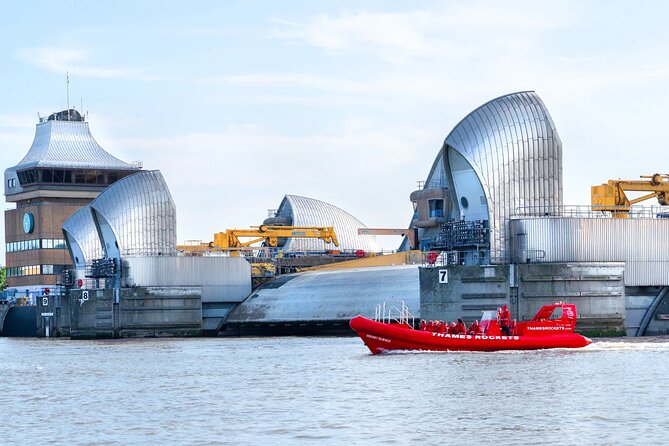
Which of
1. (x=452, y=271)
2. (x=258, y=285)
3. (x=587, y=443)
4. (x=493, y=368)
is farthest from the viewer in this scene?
(x=258, y=285)

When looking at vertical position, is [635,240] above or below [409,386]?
above

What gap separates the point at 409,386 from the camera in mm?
74938

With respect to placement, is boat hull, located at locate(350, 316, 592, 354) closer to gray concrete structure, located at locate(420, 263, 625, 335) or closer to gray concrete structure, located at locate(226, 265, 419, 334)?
gray concrete structure, located at locate(420, 263, 625, 335)

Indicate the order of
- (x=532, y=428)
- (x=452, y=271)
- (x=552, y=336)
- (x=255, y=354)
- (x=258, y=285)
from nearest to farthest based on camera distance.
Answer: (x=532, y=428) < (x=552, y=336) < (x=255, y=354) < (x=452, y=271) < (x=258, y=285)

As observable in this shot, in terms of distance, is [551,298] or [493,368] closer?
[493,368]

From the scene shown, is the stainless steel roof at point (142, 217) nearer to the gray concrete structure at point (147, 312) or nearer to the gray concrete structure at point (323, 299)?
the gray concrete structure at point (147, 312)

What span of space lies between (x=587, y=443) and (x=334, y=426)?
34.5ft

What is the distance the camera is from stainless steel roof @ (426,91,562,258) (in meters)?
120

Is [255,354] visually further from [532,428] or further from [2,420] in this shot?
[532,428]

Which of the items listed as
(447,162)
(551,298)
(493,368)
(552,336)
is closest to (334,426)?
(493,368)

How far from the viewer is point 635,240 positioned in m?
118

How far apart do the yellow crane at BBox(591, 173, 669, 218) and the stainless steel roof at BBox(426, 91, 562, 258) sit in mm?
11113

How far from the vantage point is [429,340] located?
324ft

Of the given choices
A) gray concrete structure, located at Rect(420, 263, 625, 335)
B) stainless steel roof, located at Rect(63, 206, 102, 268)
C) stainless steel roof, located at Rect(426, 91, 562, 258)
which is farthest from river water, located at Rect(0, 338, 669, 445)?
stainless steel roof, located at Rect(63, 206, 102, 268)
